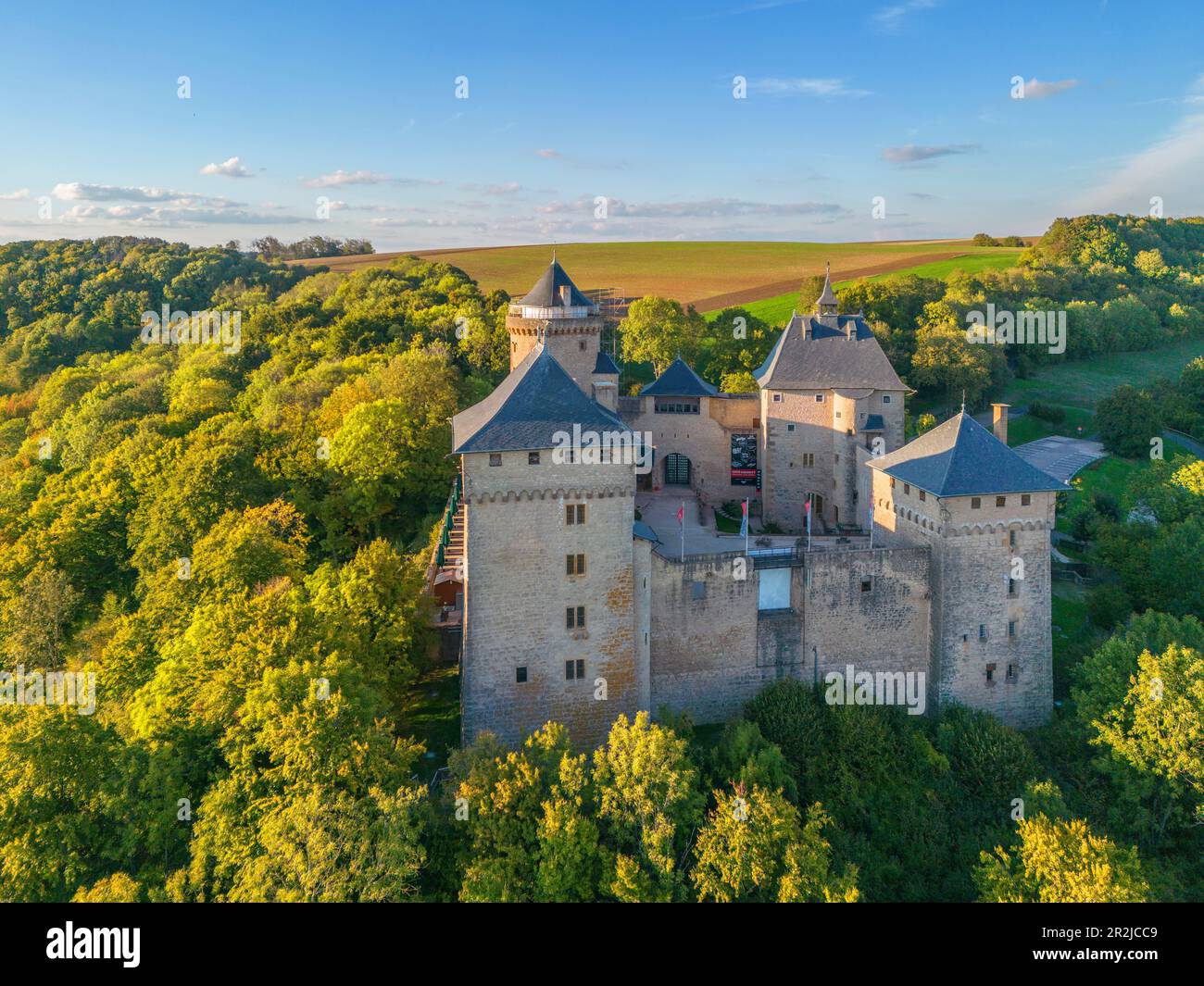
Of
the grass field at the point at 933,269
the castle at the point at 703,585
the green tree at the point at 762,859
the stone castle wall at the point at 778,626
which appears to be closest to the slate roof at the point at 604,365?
the castle at the point at 703,585

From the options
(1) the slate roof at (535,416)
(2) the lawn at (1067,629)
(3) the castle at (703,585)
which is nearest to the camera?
(1) the slate roof at (535,416)

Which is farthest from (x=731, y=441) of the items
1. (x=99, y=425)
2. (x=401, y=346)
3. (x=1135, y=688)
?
(x=99, y=425)

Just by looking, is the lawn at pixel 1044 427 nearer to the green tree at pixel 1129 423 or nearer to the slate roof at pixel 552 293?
the green tree at pixel 1129 423

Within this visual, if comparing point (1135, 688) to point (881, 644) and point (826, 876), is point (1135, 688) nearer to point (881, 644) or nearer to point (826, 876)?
point (881, 644)

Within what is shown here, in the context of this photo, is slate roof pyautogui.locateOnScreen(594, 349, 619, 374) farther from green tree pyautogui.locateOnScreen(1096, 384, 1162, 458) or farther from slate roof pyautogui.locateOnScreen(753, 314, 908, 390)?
green tree pyautogui.locateOnScreen(1096, 384, 1162, 458)
